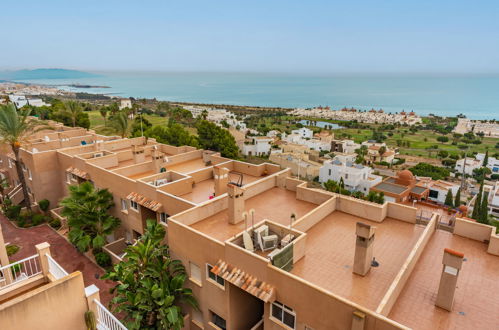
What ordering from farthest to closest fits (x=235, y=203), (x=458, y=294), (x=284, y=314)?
(x=235, y=203) < (x=284, y=314) < (x=458, y=294)

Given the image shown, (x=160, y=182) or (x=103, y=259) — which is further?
(x=160, y=182)

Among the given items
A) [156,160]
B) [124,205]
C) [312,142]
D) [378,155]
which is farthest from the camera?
[312,142]

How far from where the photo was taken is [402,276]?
40.1ft

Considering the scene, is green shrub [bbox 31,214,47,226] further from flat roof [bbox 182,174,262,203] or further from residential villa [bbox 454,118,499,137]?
residential villa [bbox 454,118,499,137]

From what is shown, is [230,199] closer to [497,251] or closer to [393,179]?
[497,251]

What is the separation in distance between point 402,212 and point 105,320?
51.6 ft

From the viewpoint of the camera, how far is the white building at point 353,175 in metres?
71.2

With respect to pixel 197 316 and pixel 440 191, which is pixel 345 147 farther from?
pixel 197 316

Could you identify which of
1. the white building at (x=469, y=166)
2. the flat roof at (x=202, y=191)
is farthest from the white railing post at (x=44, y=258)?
the white building at (x=469, y=166)

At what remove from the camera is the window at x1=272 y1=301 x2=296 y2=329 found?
12.8m

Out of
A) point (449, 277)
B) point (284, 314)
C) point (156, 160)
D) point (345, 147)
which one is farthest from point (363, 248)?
point (345, 147)

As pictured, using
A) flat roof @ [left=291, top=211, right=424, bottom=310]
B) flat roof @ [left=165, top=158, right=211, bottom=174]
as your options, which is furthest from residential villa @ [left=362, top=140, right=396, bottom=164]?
flat roof @ [left=291, top=211, right=424, bottom=310]

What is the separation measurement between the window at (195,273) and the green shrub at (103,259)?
10226 mm

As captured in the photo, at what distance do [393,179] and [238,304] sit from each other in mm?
62624
